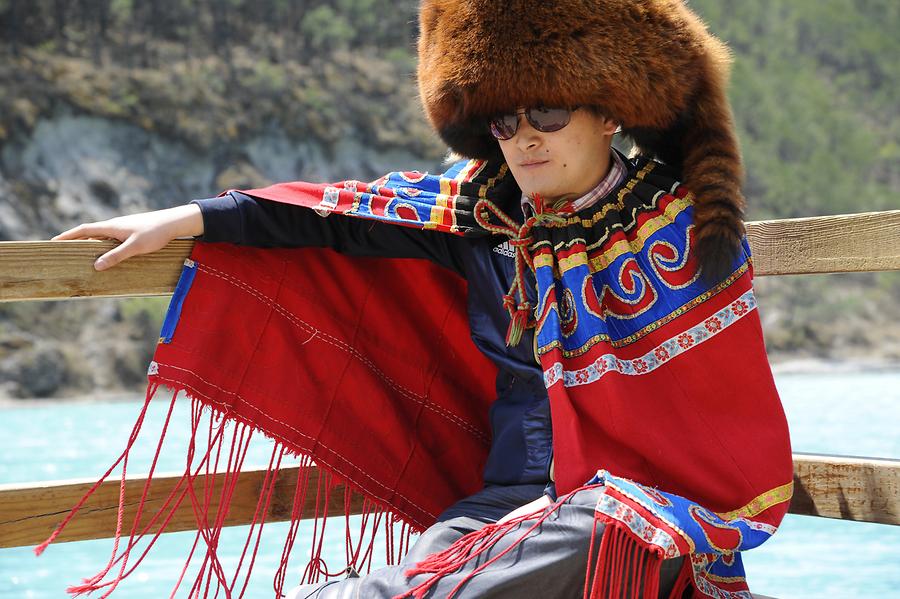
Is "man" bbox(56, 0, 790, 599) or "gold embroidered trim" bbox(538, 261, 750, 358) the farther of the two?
"gold embroidered trim" bbox(538, 261, 750, 358)

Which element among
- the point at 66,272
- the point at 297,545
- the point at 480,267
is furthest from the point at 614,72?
the point at 297,545

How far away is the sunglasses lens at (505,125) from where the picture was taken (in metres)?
1.69

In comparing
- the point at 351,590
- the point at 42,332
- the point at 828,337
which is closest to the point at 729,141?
the point at 351,590

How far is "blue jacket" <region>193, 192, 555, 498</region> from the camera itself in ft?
5.64

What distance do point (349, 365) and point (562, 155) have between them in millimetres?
583

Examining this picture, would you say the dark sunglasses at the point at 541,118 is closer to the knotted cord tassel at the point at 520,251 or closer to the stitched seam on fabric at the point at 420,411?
the knotted cord tassel at the point at 520,251

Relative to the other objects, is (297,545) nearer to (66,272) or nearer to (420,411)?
(420,411)

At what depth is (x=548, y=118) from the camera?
65.2 inches

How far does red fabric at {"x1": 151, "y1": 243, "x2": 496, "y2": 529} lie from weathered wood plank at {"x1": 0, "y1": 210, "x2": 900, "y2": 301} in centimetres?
11

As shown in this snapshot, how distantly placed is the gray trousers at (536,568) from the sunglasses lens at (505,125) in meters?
0.60

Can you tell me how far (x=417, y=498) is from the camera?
1980 millimetres

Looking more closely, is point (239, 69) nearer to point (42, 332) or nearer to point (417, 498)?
point (42, 332)

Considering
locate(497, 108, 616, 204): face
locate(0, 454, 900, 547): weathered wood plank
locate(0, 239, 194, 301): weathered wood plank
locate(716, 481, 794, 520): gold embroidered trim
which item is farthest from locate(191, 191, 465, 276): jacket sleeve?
locate(716, 481, 794, 520): gold embroidered trim

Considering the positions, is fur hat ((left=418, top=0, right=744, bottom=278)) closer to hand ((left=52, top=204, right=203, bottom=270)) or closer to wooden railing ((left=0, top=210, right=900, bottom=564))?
wooden railing ((left=0, top=210, right=900, bottom=564))
